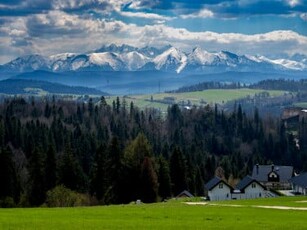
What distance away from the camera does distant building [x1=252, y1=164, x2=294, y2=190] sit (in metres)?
135

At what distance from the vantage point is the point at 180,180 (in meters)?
110

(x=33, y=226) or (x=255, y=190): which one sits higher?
(x=33, y=226)

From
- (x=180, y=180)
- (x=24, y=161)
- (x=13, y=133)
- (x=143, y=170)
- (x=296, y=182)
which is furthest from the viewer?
(x=13, y=133)

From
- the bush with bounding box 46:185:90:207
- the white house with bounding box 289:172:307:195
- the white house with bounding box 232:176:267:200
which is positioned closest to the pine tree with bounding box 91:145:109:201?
the bush with bounding box 46:185:90:207

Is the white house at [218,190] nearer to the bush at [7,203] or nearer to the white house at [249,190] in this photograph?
the white house at [249,190]

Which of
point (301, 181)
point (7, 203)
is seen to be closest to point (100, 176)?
point (7, 203)

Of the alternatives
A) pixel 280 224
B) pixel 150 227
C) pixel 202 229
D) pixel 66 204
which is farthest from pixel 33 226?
pixel 66 204

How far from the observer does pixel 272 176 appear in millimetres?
136125

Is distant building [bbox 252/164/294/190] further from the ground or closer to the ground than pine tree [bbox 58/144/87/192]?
closer to the ground

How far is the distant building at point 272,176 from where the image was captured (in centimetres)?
13488

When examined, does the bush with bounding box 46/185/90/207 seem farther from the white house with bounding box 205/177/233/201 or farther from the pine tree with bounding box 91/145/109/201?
the white house with bounding box 205/177/233/201

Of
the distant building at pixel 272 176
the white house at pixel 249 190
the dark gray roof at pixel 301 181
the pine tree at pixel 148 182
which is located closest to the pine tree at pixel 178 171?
the white house at pixel 249 190

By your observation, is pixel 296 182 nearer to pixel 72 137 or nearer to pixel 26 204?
pixel 26 204

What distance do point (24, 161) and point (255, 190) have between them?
6644 centimetres
